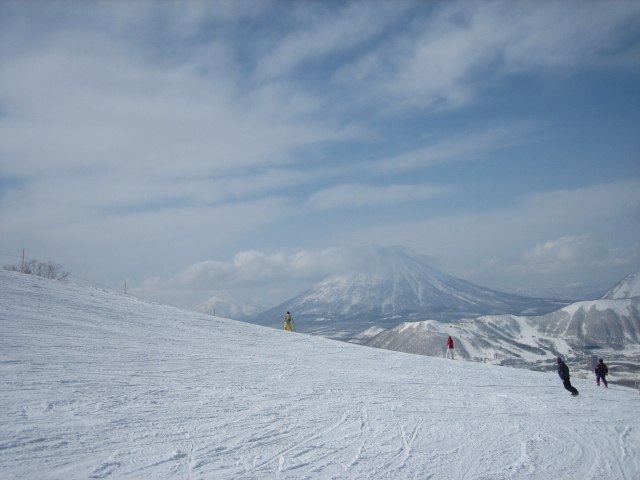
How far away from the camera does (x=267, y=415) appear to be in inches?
464

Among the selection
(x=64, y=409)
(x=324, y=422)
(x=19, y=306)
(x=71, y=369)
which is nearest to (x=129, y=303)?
(x=19, y=306)

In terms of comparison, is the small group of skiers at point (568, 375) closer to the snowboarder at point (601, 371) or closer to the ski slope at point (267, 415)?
the snowboarder at point (601, 371)

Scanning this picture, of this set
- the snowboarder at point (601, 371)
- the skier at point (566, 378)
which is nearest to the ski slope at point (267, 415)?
the skier at point (566, 378)

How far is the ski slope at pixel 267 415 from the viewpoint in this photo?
338 inches

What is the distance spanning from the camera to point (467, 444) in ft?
35.1

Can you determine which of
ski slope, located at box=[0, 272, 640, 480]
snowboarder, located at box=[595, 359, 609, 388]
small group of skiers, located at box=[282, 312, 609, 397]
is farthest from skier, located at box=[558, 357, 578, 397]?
snowboarder, located at box=[595, 359, 609, 388]

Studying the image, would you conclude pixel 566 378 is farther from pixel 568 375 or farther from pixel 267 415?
pixel 267 415

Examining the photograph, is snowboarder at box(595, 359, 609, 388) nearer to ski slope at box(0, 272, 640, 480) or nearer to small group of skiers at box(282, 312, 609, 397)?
small group of skiers at box(282, 312, 609, 397)

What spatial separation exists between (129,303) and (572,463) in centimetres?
2795

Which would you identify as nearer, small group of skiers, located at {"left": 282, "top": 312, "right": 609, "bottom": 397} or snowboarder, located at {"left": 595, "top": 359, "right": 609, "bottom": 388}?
small group of skiers, located at {"left": 282, "top": 312, "right": 609, "bottom": 397}

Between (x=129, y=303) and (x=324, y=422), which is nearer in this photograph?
(x=324, y=422)

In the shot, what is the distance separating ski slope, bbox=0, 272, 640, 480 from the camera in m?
8.59

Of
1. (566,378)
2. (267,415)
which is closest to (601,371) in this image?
(566,378)

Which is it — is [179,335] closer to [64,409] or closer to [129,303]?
[129,303]
